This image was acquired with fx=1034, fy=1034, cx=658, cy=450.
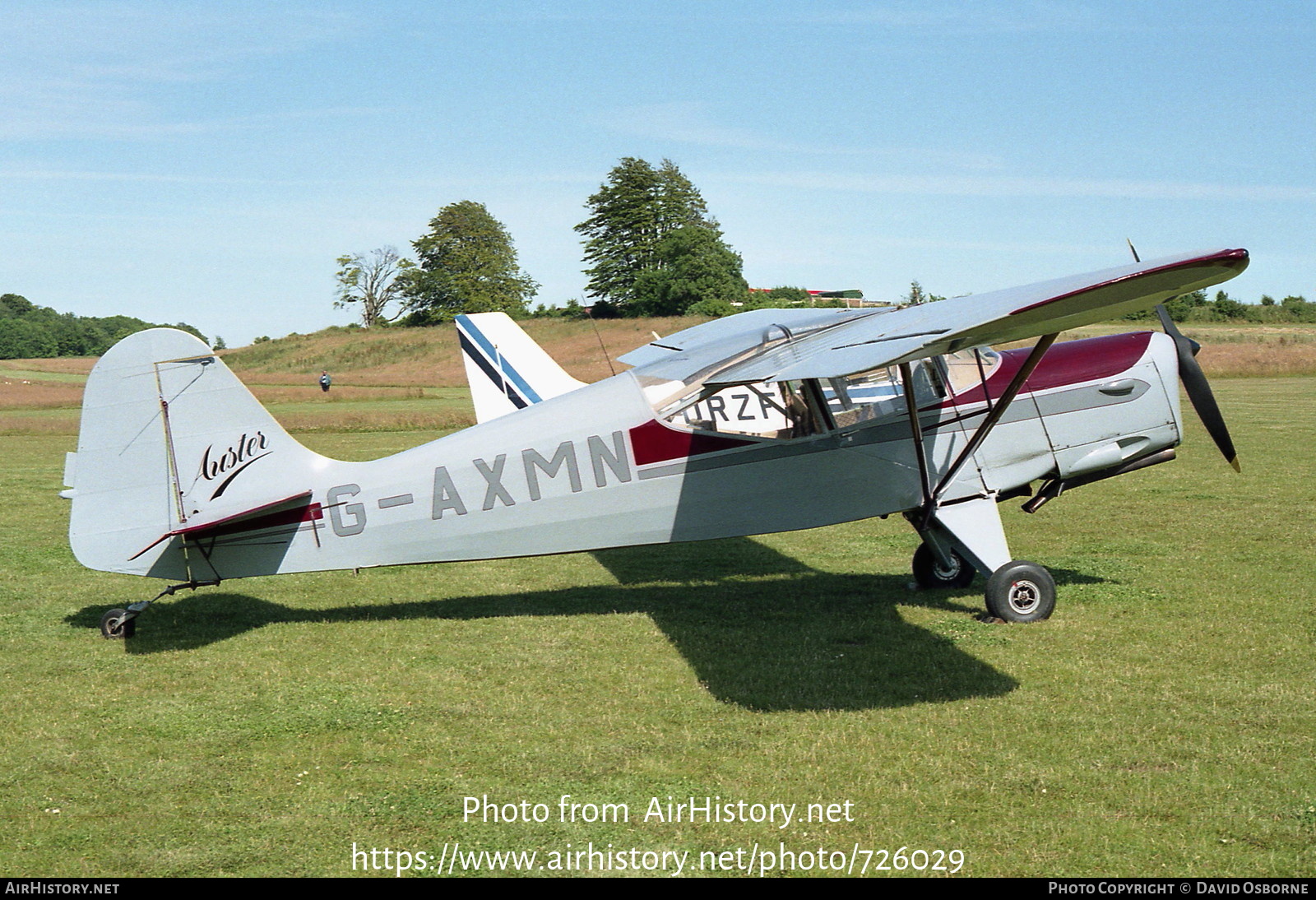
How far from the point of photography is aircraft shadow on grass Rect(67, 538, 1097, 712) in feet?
20.7

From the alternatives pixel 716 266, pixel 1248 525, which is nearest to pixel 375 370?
pixel 716 266

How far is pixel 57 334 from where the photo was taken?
110875 millimetres

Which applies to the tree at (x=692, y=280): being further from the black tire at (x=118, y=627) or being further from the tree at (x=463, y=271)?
the black tire at (x=118, y=627)

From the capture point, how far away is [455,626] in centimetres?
805

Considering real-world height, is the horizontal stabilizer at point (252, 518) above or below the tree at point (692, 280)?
below

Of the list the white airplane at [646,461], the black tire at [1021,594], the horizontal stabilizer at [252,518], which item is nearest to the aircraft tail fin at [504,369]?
the white airplane at [646,461]

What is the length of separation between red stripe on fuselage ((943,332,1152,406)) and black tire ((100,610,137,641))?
20.7ft

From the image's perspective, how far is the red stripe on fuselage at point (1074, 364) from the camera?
786 centimetres

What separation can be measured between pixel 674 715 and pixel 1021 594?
3.00 m

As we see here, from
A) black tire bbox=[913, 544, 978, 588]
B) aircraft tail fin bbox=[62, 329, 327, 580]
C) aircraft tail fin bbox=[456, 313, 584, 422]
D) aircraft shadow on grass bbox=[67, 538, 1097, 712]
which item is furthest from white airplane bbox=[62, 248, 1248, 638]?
aircraft tail fin bbox=[456, 313, 584, 422]

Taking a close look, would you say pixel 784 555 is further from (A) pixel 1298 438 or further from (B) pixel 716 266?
(B) pixel 716 266

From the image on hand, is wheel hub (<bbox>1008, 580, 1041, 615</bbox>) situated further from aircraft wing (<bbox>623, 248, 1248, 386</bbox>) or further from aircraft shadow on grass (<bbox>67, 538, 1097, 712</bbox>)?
aircraft wing (<bbox>623, 248, 1248, 386</bbox>)

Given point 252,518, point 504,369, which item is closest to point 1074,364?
point 504,369

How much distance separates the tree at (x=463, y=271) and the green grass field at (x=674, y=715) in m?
87.5
